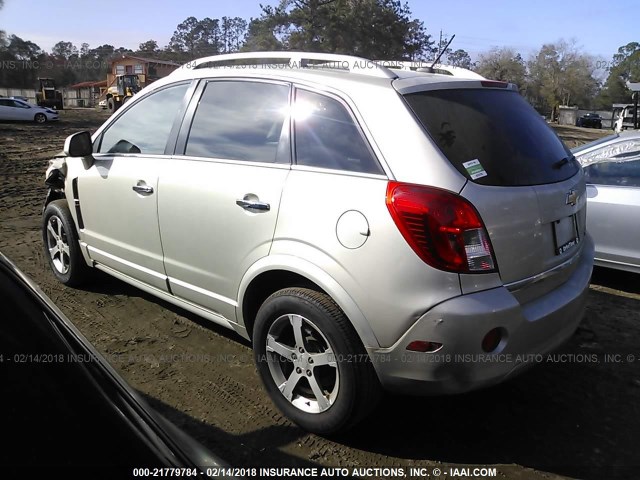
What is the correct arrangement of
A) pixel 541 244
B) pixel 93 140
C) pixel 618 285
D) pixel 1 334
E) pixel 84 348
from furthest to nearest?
pixel 618 285 → pixel 93 140 → pixel 541 244 → pixel 84 348 → pixel 1 334

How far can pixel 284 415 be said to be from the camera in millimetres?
2900

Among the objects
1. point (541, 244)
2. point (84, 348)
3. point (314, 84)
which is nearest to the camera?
point (84, 348)

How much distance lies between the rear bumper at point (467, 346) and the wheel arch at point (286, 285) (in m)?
0.15

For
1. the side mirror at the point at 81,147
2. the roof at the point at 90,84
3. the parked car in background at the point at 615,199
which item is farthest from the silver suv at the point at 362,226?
the roof at the point at 90,84

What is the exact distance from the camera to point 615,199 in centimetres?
475

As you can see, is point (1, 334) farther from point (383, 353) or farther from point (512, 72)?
point (512, 72)

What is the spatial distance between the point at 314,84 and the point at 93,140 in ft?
7.57

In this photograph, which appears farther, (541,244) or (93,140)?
(93,140)

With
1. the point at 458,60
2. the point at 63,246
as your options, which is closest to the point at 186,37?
the point at 458,60

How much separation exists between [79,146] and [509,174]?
3144 millimetres

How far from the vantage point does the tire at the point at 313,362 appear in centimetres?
250

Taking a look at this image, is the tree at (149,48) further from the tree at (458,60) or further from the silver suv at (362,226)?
the silver suv at (362,226)

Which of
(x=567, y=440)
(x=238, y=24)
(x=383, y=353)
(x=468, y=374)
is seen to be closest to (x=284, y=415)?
(x=383, y=353)

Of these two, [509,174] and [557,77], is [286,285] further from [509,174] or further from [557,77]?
[557,77]
